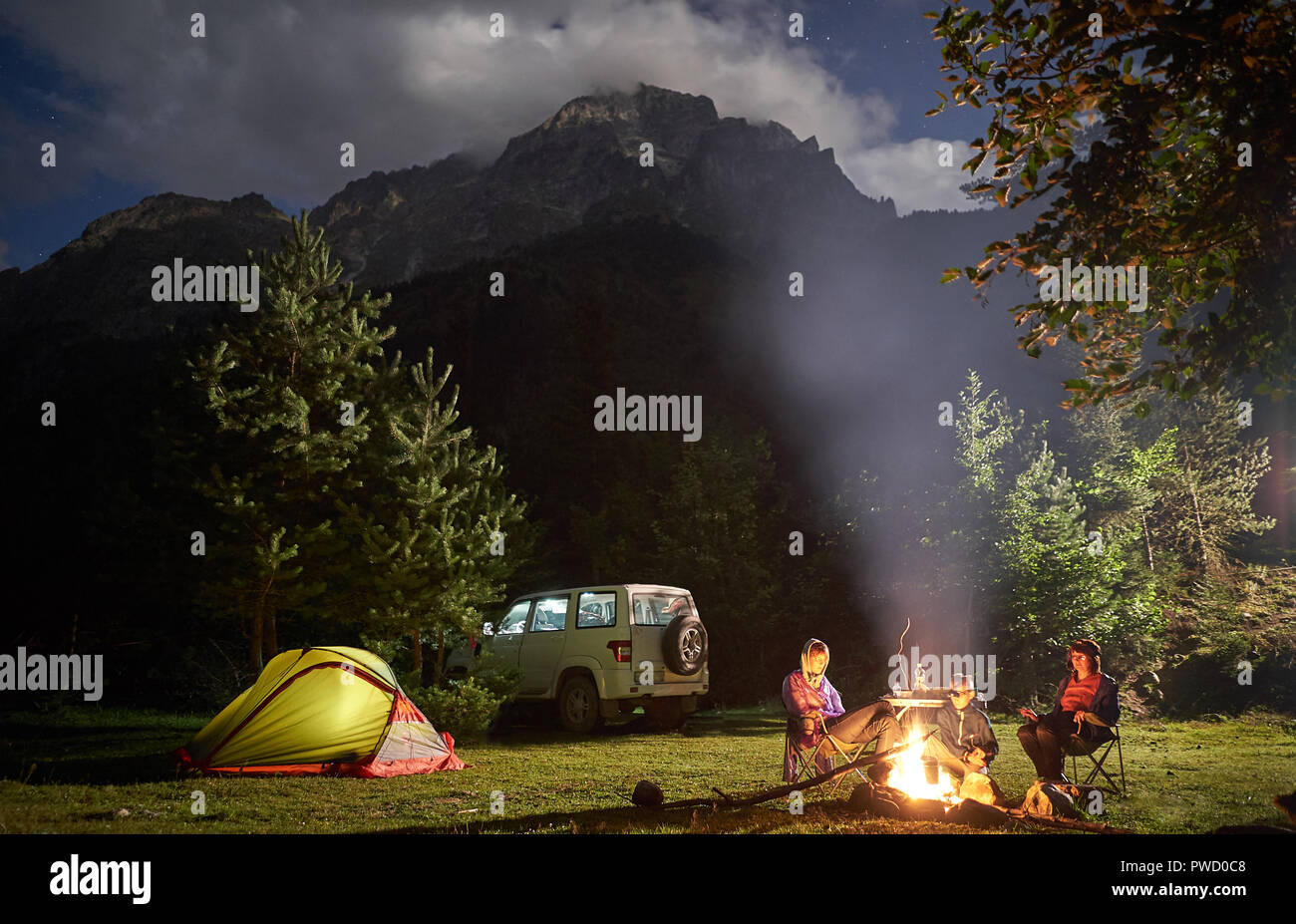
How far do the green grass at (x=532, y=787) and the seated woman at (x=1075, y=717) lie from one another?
63 cm

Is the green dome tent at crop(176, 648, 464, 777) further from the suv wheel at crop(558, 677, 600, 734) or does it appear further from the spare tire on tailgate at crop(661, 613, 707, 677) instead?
the spare tire on tailgate at crop(661, 613, 707, 677)

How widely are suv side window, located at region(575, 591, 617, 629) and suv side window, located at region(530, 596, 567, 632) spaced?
0.42 metres

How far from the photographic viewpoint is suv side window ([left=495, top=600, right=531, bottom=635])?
550 inches

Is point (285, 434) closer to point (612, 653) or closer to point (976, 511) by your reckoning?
point (612, 653)

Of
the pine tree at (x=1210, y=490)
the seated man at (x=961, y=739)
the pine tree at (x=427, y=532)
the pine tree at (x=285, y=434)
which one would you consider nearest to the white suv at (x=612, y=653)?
the pine tree at (x=427, y=532)

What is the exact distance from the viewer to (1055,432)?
27.1 m

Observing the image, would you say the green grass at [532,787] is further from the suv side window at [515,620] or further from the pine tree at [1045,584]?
the pine tree at [1045,584]

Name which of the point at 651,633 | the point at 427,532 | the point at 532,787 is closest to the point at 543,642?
the point at 651,633

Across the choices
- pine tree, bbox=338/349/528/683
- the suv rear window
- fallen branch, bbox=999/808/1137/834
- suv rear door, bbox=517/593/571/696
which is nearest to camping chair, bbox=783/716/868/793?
fallen branch, bbox=999/808/1137/834

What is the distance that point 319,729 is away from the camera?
9.00m

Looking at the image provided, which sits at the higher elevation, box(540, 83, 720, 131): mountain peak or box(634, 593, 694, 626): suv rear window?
box(540, 83, 720, 131): mountain peak

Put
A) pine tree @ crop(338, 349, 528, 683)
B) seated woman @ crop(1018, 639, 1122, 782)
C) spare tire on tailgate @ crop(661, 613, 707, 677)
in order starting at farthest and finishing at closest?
spare tire on tailgate @ crop(661, 613, 707, 677) < pine tree @ crop(338, 349, 528, 683) < seated woman @ crop(1018, 639, 1122, 782)

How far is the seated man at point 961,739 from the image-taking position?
17.9 feet
